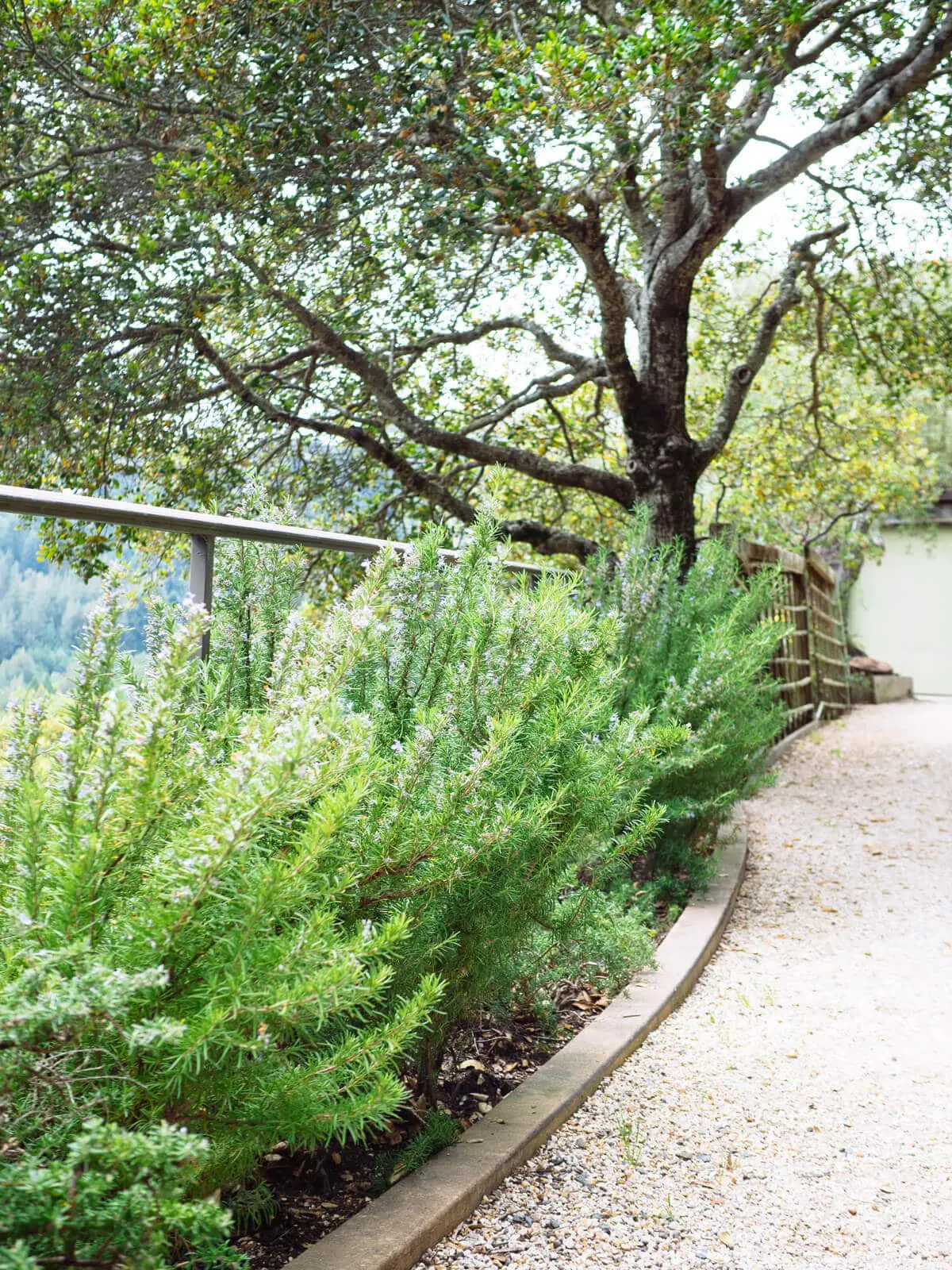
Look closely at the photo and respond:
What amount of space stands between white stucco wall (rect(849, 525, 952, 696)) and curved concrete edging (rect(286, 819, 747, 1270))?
23.3 metres

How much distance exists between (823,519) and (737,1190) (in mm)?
19568

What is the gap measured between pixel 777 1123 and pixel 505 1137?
80cm

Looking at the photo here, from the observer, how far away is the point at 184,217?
764 cm

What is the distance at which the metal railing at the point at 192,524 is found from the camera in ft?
7.23

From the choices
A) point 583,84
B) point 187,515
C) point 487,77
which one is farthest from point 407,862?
point 487,77

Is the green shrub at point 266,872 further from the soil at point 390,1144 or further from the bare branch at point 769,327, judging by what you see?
the bare branch at point 769,327

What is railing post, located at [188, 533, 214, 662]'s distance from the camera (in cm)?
277

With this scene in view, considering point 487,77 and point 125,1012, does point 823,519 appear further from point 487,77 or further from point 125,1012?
point 125,1012

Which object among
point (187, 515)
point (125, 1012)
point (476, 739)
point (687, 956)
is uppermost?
point (187, 515)

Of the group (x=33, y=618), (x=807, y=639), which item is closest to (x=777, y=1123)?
(x=33, y=618)

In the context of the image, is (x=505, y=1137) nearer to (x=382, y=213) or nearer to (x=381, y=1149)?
(x=381, y=1149)

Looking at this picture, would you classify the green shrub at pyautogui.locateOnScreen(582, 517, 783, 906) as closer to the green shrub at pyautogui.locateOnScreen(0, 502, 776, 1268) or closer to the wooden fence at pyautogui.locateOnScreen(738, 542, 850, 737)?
the green shrub at pyautogui.locateOnScreen(0, 502, 776, 1268)

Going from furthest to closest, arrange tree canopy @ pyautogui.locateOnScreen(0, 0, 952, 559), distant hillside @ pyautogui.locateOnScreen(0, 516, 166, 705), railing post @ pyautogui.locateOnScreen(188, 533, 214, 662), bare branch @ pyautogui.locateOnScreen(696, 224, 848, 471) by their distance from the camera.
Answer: bare branch @ pyautogui.locateOnScreen(696, 224, 848, 471)
tree canopy @ pyautogui.locateOnScreen(0, 0, 952, 559)
railing post @ pyautogui.locateOnScreen(188, 533, 214, 662)
distant hillside @ pyautogui.locateOnScreen(0, 516, 166, 705)

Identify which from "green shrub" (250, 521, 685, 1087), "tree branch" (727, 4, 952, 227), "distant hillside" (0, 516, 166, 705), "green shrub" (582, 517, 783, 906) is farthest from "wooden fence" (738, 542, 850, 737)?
"distant hillside" (0, 516, 166, 705)
